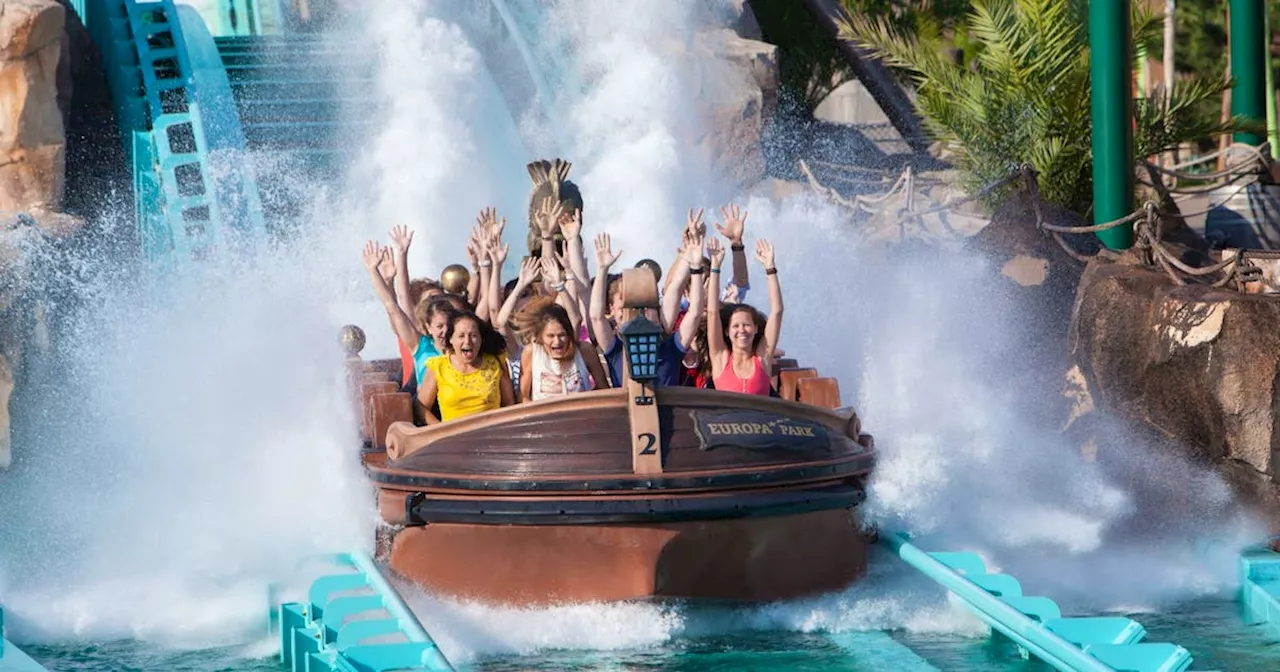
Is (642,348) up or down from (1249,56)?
down

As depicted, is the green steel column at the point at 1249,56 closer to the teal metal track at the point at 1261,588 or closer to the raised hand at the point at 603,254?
the teal metal track at the point at 1261,588

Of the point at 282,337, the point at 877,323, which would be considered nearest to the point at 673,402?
the point at 877,323

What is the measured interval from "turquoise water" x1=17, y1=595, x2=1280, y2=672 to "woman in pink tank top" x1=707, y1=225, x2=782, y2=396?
3.65 feet

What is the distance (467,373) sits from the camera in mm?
7398

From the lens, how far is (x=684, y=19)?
677 inches

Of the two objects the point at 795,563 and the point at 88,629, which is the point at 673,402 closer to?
the point at 795,563

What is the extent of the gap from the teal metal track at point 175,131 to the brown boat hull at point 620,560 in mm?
8345

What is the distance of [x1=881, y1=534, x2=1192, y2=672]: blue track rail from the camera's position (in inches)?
235

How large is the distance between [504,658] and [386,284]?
1.97 metres

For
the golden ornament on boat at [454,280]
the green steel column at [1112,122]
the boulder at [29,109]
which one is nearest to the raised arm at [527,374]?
the golden ornament on boat at [454,280]

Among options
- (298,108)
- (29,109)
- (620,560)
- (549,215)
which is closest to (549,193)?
(549,215)

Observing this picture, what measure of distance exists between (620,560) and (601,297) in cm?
116

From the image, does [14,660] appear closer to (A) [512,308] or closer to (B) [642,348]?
(A) [512,308]

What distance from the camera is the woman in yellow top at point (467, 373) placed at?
24.0 ft
